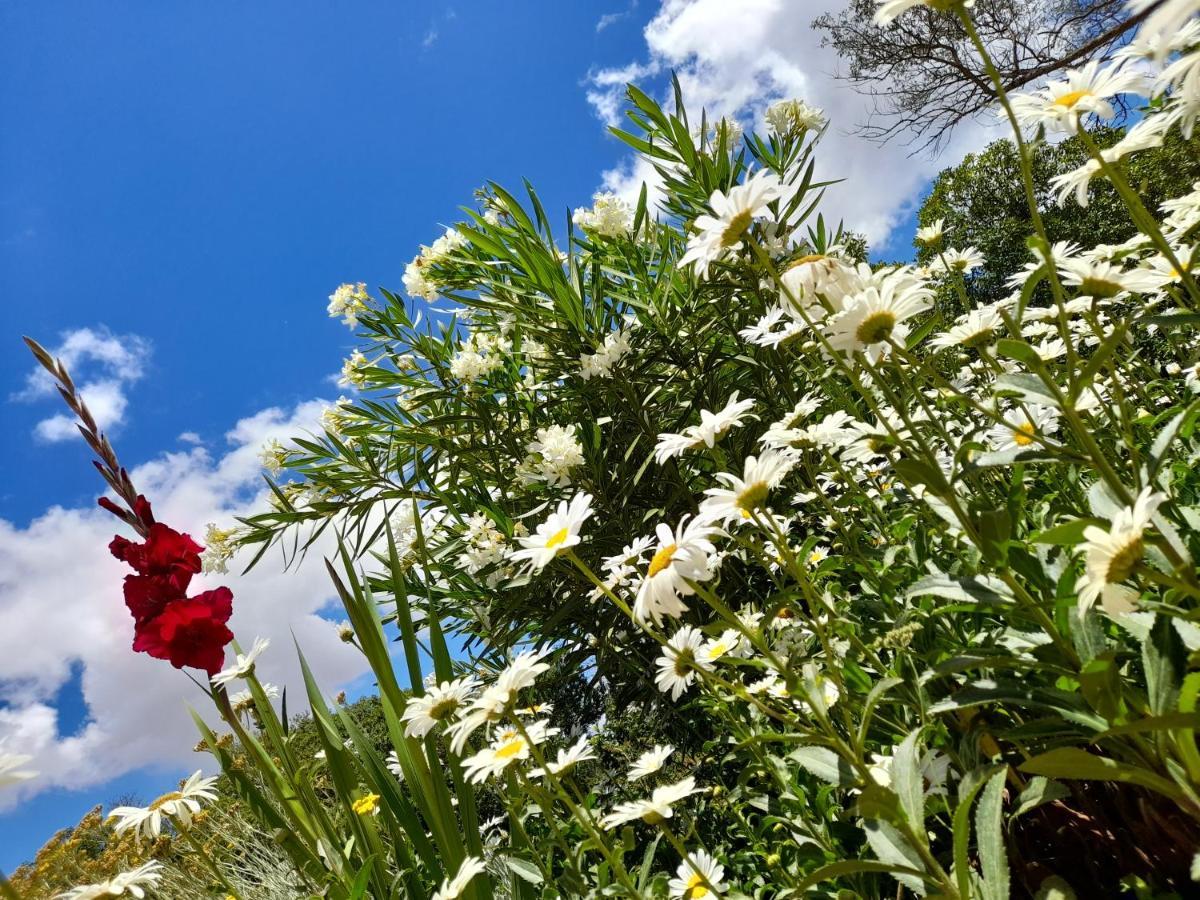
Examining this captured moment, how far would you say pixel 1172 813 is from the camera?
2.35ft

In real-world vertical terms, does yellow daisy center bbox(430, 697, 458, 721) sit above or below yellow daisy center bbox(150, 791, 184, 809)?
below

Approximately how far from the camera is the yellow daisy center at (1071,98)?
789mm

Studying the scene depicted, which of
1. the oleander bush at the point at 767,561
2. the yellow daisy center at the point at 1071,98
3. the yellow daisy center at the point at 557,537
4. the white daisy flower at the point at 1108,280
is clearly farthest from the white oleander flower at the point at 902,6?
the yellow daisy center at the point at 557,537

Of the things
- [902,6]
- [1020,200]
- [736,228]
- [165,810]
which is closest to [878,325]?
[736,228]

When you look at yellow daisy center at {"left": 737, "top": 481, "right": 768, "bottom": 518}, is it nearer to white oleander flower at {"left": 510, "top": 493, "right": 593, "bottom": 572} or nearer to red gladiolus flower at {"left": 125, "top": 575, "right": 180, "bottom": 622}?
white oleander flower at {"left": 510, "top": 493, "right": 593, "bottom": 572}

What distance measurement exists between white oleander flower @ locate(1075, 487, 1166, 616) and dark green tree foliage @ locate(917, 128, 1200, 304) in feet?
21.3

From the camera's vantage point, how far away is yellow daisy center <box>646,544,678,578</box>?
2.79 ft

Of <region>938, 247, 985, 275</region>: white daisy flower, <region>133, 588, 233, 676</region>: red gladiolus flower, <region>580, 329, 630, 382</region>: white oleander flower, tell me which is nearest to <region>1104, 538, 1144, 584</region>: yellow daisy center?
<region>133, 588, 233, 676</region>: red gladiolus flower

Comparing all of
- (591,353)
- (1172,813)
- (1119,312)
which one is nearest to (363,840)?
(1172,813)

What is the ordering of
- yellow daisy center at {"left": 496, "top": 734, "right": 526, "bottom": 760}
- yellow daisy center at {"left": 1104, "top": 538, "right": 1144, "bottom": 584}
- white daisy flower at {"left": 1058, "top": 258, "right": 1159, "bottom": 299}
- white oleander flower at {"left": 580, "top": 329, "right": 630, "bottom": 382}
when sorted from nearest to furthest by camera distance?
yellow daisy center at {"left": 1104, "top": 538, "right": 1144, "bottom": 584} → white daisy flower at {"left": 1058, "top": 258, "right": 1159, "bottom": 299} → yellow daisy center at {"left": 496, "top": 734, "right": 526, "bottom": 760} → white oleander flower at {"left": 580, "top": 329, "right": 630, "bottom": 382}

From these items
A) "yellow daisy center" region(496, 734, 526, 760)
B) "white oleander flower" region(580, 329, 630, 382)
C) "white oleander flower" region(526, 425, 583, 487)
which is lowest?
"yellow daisy center" region(496, 734, 526, 760)

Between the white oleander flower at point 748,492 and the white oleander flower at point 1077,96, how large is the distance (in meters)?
0.44

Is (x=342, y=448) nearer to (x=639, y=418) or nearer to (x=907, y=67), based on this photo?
(x=639, y=418)

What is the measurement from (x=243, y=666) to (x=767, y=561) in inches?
43.5
